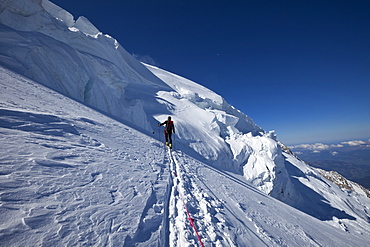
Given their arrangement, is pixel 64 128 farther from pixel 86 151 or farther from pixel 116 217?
pixel 116 217

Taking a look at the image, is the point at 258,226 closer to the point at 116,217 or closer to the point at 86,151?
the point at 116,217

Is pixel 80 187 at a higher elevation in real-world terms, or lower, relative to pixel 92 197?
higher

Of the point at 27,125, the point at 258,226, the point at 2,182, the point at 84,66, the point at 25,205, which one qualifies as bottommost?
the point at 258,226

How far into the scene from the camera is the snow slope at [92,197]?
80.7 inches

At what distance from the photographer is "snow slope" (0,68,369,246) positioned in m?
2.05

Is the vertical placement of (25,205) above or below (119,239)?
above

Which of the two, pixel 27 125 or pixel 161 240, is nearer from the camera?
pixel 161 240

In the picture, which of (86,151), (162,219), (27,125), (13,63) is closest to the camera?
(162,219)

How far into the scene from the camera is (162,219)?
3.22 m

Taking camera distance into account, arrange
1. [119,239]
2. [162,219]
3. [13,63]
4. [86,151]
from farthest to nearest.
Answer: [13,63], [86,151], [162,219], [119,239]

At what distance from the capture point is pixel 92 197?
2809 mm

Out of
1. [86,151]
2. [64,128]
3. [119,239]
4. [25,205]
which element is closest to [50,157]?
[86,151]

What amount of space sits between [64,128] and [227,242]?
549 centimetres

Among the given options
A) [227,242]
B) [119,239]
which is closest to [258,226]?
[227,242]
